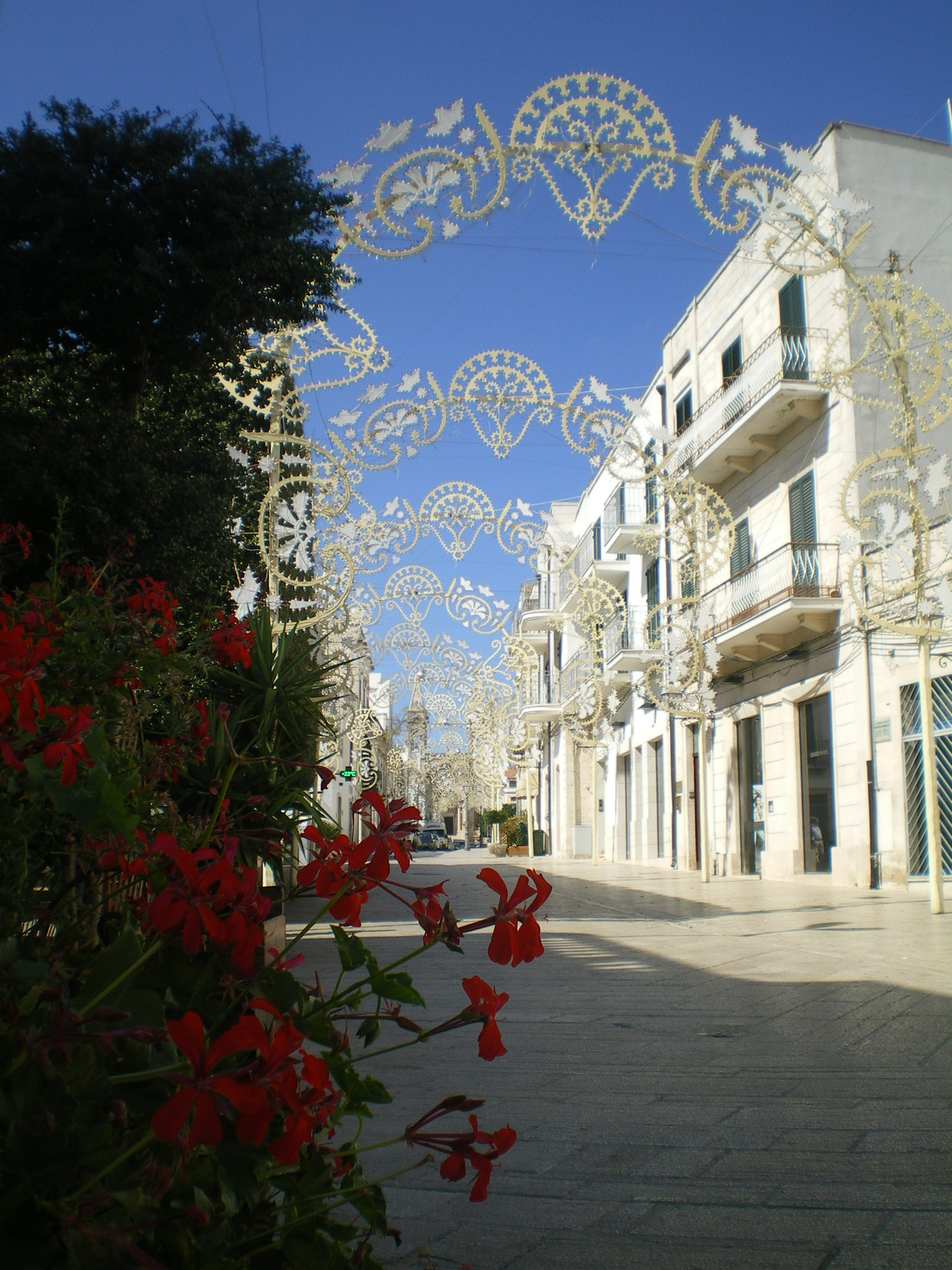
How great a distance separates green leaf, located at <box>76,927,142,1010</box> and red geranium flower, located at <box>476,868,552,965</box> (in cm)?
39

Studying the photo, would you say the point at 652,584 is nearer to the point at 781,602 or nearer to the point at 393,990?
the point at 781,602

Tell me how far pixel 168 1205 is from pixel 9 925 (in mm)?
448

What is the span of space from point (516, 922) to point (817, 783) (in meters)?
16.9

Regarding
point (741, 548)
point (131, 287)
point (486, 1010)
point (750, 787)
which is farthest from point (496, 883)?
point (741, 548)

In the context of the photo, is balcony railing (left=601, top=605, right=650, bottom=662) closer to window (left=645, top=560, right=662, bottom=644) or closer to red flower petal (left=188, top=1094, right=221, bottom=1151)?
window (left=645, top=560, right=662, bottom=644)

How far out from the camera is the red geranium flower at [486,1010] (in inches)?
48.5

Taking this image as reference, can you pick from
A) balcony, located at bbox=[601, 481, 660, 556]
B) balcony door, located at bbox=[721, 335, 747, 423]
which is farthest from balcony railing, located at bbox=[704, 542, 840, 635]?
balcony, located at bbox=[601, 481, 660, 556]

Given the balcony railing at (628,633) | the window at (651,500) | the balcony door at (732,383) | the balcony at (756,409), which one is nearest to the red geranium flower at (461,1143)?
the balcony at (756,409)

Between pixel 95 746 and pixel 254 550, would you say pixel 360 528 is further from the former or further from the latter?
pixel 95 746

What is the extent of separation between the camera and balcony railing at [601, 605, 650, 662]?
26.0 m

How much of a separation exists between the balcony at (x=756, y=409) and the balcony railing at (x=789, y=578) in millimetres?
2337

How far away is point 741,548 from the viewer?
2033 cm

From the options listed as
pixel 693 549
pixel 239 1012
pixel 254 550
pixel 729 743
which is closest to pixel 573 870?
pixel 729 743

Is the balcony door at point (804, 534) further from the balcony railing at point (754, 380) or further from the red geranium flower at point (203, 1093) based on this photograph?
the red geranium flower at point (203, 1093)
